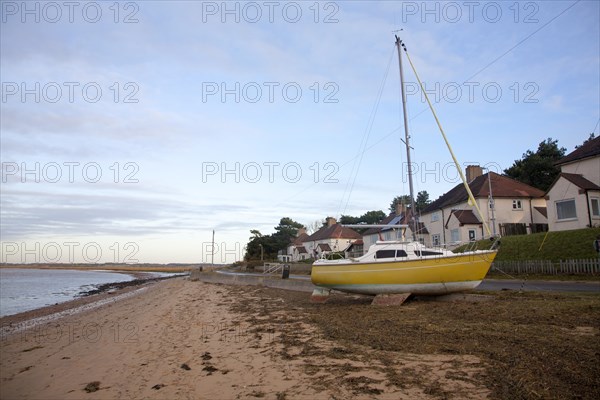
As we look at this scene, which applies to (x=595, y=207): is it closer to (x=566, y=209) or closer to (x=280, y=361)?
(x=566, y=209)

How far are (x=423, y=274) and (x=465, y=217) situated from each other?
94.5 feet

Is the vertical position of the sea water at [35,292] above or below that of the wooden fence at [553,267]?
below

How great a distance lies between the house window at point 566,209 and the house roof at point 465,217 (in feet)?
33.4

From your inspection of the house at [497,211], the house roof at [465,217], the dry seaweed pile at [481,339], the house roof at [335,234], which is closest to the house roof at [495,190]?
the house at [497,211]

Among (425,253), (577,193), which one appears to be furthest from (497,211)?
(425,253)

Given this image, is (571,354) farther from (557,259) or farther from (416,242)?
(557,259)

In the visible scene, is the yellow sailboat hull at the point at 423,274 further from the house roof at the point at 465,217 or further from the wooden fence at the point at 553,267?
the house roof at the point at 465,217

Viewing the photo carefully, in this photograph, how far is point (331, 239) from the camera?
244 feet

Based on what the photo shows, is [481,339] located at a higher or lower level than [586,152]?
lower

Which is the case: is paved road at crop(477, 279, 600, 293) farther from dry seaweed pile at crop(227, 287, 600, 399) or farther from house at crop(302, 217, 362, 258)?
house at crop(302, 217, 362, 258)

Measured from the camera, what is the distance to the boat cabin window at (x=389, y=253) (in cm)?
1510

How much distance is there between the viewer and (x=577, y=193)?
28328mm

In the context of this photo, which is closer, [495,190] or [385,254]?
[385,254]

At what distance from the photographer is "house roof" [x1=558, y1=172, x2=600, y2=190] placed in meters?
27.9
